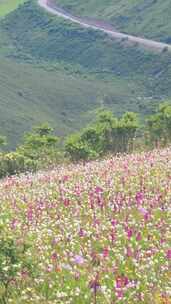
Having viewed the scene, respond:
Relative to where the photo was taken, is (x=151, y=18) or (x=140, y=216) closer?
(x=140, y=216)

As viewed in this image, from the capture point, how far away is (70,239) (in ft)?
30.4

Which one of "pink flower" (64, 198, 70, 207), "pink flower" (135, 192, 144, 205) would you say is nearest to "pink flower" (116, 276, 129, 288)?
"pink flower" (135, 192, 144, 205)

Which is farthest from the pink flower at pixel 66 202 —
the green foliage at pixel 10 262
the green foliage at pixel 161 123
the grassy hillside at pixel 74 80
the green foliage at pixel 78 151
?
the grassy hillside at pixel 74 80

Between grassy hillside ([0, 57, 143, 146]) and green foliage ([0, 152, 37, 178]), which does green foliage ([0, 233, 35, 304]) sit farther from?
grassy hillside ([0, 57, 143, 146])

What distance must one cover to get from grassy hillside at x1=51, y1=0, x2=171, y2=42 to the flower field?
518 ft

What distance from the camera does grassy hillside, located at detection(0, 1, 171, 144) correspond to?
396ft

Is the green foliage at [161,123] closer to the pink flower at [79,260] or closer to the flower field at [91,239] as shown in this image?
the flower field at [91,239]

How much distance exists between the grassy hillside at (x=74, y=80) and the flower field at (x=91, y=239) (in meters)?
82.5

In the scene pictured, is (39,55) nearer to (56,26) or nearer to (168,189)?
(56,26)

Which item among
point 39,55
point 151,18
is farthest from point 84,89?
point 39,55

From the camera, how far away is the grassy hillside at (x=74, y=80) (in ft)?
396

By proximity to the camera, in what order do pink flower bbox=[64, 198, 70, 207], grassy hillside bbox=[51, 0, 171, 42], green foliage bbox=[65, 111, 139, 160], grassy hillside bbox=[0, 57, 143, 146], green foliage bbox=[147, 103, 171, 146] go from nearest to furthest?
pink flower bbox=[64, 198, 70, 207] → green foliage bbox=[65, 111, 139, 160] → green foliage bbox=[147, 103, 171, 146] → grassy hillside bbox=[0, 57, 143, 146] → grassy hillside bbox=[51, 0, 171, 42]

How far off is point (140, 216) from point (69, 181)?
3534 mm

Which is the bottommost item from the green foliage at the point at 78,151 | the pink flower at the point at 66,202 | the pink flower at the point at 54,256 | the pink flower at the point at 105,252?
the green foliage at the point at 78,151
